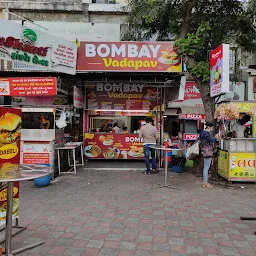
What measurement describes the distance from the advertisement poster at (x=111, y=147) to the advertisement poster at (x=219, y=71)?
4230 millimetres

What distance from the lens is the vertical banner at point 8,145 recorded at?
148 inches

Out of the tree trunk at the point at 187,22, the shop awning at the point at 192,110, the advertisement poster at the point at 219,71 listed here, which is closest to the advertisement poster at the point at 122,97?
the tree trunk at the point at 187,22

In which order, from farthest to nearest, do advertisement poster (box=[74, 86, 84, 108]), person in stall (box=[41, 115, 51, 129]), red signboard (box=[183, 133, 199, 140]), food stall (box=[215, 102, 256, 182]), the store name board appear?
red signboard (box=[183, 133, 199, 140]) → the store name board → advertisement poster (box=[74, 86, 84, 108]) → person in stall (box=[41, 115, 51, 129]) → food stall (box=[215, 102, 256, 182])

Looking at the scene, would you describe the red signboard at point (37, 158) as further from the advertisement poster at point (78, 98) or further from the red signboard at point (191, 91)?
the red signboard at point (191, 91)

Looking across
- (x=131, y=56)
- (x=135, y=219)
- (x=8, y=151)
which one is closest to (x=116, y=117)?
(x=131, y=56)

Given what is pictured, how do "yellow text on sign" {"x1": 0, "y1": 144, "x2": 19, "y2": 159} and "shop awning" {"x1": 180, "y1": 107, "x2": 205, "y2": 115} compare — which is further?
"shop awning" {"x1": 180, "y1": 107, "x2": 205, "y2": 115}

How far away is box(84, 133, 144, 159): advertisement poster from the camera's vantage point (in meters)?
10.7

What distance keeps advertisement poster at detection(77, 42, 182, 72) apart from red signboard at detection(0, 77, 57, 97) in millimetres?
1176

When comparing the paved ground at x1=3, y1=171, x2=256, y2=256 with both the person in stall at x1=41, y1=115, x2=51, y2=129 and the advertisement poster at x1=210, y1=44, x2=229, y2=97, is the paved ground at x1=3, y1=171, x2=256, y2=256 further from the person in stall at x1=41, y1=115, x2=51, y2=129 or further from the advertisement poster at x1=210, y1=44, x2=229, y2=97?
the advertisement poster at x1=210, y1=44, x2=229, y2=97

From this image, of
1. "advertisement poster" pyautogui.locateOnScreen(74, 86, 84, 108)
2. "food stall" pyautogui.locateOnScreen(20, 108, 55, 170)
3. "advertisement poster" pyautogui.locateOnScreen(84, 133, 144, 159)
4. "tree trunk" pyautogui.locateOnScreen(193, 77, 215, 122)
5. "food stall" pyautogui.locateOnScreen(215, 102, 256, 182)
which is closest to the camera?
"food stall" pyautogui.locateOnScreen(215, 102, 256, 182)

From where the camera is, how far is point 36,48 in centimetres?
740

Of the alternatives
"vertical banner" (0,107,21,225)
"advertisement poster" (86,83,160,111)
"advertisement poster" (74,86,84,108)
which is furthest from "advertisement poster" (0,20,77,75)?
"vertical banner" (0,107,21,225)

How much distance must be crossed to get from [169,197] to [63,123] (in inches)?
159

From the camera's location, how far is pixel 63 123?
27.6 ft
